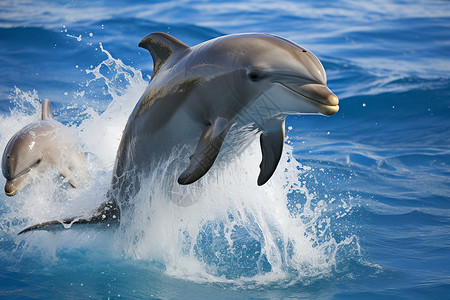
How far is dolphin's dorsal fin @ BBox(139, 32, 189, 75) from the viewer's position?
17.8 feet

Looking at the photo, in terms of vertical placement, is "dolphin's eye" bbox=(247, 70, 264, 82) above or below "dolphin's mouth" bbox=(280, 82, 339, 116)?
above

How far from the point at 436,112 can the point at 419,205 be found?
473 centimetres

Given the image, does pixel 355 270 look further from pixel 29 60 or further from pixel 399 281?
pixel 29 60

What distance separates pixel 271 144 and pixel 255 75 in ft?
2.36

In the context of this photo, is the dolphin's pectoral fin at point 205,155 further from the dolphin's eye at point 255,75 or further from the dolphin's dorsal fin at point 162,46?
the dolphin's dorsal fin at point 162,46

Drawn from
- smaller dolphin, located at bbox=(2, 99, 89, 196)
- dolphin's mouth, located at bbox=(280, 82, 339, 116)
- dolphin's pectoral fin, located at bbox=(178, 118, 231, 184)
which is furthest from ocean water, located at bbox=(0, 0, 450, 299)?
dolphin's mouth, located at bbox=(280, 82, 339, 116)

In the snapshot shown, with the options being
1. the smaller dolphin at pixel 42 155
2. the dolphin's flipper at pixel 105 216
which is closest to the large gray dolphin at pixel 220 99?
the dolphin's flipper at pixel 105 216

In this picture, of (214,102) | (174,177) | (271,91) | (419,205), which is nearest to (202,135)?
(214,102)

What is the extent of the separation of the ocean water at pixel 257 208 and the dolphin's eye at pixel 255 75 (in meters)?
1.29

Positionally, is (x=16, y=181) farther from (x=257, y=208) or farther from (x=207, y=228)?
(x=257, y=208)

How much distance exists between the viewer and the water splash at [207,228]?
231 inches

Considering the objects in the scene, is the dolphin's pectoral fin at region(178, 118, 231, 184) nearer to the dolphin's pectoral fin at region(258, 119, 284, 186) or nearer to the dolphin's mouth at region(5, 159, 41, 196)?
the dolphin's pectoral fin at region(258, 119, 284, 186)

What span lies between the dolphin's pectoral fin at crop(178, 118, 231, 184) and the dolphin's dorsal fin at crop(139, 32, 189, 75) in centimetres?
121

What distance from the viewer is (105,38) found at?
15.5m
